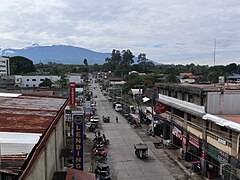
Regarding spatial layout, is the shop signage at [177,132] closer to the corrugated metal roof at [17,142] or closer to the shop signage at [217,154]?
the shop signage at [217,154]

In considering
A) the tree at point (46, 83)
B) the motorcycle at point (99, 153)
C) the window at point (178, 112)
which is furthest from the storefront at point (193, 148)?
the tree at point (46, 83)

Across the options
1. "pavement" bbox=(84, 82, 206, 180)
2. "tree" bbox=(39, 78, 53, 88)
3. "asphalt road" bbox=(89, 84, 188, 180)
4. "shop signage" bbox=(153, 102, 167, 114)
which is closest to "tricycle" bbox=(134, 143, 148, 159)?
"asphalt road" bbox=(89, 84, 188, 180)

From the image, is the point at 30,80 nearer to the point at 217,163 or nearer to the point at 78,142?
the point at 78,142

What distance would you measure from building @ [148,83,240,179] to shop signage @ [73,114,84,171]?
8.69m

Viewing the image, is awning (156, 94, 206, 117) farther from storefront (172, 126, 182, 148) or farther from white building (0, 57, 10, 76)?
white building (0, 57, 10, 76)

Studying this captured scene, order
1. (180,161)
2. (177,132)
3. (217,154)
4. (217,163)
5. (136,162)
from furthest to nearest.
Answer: (177,132) → (136,162) → (180,161) → (217,163) → (217,154)

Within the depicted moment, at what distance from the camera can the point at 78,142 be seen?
18000mm

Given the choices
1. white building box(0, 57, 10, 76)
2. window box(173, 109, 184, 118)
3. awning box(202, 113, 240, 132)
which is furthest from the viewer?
white building box(0, 57, 10, 76)

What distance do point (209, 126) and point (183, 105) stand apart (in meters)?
4.83

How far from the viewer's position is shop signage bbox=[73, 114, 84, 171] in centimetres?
1786

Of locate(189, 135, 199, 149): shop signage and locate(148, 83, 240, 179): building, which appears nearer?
locate(148, 83, 240, 179): building

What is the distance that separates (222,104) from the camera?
19375mm

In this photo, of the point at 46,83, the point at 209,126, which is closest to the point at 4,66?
the point at 46,83

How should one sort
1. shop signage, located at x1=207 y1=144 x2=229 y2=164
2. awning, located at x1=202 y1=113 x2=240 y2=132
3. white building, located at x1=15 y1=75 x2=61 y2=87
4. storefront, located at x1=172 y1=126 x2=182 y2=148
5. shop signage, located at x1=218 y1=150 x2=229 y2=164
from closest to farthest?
awning, located at x1=202 y1=113 x2=240 y2=132 < shop signage, located at x1=218 y1=150 x2=229 y2=164 < shop signage, located at x1=207 y1=144 x2=229 y2=164 < storefront, located at x1=172 y1=126 x2=182 y2=148 < white building, located at x1=15 y1=75 x2=61 y2=87
